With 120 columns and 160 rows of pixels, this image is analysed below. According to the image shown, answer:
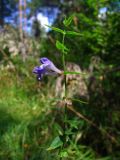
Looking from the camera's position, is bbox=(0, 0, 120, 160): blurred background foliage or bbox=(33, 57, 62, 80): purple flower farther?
bbox=(0, 0, 120, 160): blurred background foliage

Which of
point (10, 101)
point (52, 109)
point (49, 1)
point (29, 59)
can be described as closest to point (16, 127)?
point (52, 109)

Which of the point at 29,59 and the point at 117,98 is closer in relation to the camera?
the point at 117,98

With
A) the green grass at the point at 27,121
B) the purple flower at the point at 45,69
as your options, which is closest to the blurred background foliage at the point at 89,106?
the green grass at the point at 27,121

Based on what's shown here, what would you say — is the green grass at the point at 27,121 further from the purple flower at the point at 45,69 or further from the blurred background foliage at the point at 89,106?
Result: the purple flower at the point at 45,69

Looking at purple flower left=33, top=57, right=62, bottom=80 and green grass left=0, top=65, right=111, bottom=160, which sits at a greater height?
purple flower left=33, top=57, right=62, bottom=80

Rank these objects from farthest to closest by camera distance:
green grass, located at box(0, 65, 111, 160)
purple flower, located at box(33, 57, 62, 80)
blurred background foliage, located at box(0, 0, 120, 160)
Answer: blurred background foliage, located at box(0, 0, 120, 160) < green grass, located at box(0, 65, 111, 160) < purple flower, located at box(33, 57, 62, 80)

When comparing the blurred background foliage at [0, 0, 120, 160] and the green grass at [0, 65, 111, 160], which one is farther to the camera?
the blurred background foliage at [0, 0, 120, 160]

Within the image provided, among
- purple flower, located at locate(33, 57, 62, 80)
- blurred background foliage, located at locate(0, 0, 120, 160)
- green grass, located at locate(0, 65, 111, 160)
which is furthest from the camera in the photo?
blurred background foliage, located at locate(0, 0, 120, 160)

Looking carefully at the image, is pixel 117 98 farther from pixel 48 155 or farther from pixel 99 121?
pixel 48 155

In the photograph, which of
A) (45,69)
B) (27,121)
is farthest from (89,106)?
(45,69)

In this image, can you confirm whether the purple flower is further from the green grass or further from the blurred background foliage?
the blurred background foliage

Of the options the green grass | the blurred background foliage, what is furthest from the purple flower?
the blurred background foliage
